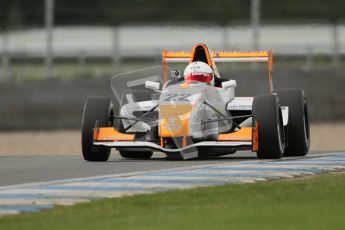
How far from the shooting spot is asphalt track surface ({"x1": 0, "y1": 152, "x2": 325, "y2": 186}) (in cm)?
1264

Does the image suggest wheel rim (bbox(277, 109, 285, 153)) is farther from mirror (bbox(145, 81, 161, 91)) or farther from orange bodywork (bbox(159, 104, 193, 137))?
mirror (bbox(145, 81, 161, 91))

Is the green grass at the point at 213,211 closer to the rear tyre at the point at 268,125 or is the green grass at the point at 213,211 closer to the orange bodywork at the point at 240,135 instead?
the rear tyre at the point at 268,125

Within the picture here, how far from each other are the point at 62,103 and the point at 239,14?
9.97 m

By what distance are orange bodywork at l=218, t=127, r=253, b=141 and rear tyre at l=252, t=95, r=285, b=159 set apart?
15 cm

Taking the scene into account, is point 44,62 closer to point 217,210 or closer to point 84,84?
point 84,84

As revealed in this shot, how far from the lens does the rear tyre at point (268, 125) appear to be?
14.7 meters

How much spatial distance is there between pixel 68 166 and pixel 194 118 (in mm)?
1578

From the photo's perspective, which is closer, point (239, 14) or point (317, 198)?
point (317, 198)

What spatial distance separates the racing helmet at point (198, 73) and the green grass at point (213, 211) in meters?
4.88

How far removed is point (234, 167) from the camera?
44.1ft

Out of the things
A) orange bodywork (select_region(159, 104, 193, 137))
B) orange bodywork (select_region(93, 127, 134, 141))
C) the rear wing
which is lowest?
orange bodywork (select_region(93, 127, 134, 141))

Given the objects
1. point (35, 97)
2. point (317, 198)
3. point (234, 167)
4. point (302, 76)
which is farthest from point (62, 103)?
point (317, 198)

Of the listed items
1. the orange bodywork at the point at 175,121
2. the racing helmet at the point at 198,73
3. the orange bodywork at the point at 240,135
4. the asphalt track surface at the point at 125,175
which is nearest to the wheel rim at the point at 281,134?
the asphalt track surface at the point at 125,175

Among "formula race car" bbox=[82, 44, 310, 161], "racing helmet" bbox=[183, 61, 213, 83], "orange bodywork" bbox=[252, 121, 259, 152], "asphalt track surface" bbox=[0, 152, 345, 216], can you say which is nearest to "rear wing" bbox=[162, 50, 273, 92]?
"formula race car" bbox=[82, 44, 310, 161]
